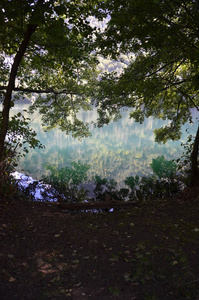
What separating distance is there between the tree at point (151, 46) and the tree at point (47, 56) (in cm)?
98

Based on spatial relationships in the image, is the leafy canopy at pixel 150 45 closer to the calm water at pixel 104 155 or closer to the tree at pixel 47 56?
the tree at pixel 47 56

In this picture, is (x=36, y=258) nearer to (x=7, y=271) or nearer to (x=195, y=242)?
(x=7, y=271)

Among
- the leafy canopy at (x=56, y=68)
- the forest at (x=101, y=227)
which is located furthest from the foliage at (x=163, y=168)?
the leafy canopy at (x=56, y=68)

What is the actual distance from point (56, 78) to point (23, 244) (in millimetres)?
8444

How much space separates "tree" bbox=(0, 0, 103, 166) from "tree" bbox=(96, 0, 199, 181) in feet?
3.22

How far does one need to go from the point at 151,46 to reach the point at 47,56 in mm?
3963

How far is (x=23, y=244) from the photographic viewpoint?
16.3 feet

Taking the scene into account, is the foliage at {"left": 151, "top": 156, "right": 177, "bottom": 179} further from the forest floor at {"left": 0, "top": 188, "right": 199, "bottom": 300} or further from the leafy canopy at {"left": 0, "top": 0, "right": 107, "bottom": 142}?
the forest floor at {"left": 0, "top": 188, "right": 199, "bottom": 300}

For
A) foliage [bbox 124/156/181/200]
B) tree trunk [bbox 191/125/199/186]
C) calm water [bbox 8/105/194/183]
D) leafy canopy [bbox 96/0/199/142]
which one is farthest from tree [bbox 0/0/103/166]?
calm water [bbox 8/105/194/183]

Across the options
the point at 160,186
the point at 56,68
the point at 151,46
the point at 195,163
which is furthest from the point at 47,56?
the point at 160,186

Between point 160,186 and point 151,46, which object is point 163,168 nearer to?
point 160,186

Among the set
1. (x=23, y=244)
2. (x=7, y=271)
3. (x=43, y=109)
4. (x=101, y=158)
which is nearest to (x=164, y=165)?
(x=43, y=109)

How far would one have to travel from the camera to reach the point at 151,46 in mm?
7977

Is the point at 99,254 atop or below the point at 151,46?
below
